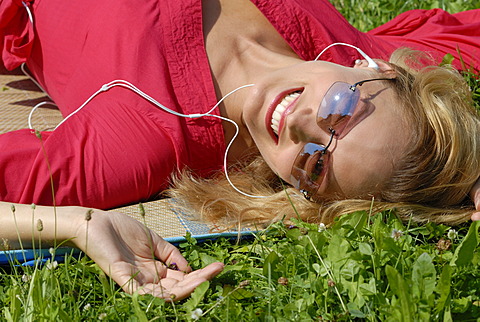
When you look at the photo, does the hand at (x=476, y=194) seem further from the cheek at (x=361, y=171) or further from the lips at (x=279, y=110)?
the lips at (x=279, y=110)

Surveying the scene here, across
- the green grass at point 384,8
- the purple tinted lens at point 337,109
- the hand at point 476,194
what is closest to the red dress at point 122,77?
the purple tinted lens at point 337,109

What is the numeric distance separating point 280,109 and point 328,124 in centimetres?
23

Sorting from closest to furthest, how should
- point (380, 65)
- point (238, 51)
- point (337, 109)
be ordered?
point (337, 109)
point (380, 65)
point (238, 51)

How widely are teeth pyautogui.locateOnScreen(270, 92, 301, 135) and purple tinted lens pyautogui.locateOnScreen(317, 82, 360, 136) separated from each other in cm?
16

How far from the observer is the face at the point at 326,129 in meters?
2.58

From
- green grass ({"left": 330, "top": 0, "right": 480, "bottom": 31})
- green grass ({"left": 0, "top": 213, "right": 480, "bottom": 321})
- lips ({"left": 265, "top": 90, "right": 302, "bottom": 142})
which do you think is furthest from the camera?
green grass ({"left": 330, "top": 0, "right": 480, "bottom": 31})

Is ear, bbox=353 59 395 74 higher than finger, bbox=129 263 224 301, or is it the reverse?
ear, bbox=353 59 395 74

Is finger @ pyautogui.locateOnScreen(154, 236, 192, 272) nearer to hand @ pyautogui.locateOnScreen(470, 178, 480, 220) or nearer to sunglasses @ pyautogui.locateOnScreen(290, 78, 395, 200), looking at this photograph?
sunglasses @ pyautogui.locateOnScreen(290, 78, 395, 200)

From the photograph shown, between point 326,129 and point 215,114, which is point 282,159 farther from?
point 215,114

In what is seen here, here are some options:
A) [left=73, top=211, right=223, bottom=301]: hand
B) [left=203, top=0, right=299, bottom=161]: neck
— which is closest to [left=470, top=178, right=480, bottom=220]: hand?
[left=203, top=0, right=299, bottom=161]: neck

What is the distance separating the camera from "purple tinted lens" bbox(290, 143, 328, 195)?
2.64 meters

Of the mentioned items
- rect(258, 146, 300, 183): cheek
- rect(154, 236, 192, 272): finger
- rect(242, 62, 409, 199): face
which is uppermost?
rect(242, 62, 409, 199): face

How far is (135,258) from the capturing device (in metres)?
2.19

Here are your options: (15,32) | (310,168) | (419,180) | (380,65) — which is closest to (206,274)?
(310,168)
